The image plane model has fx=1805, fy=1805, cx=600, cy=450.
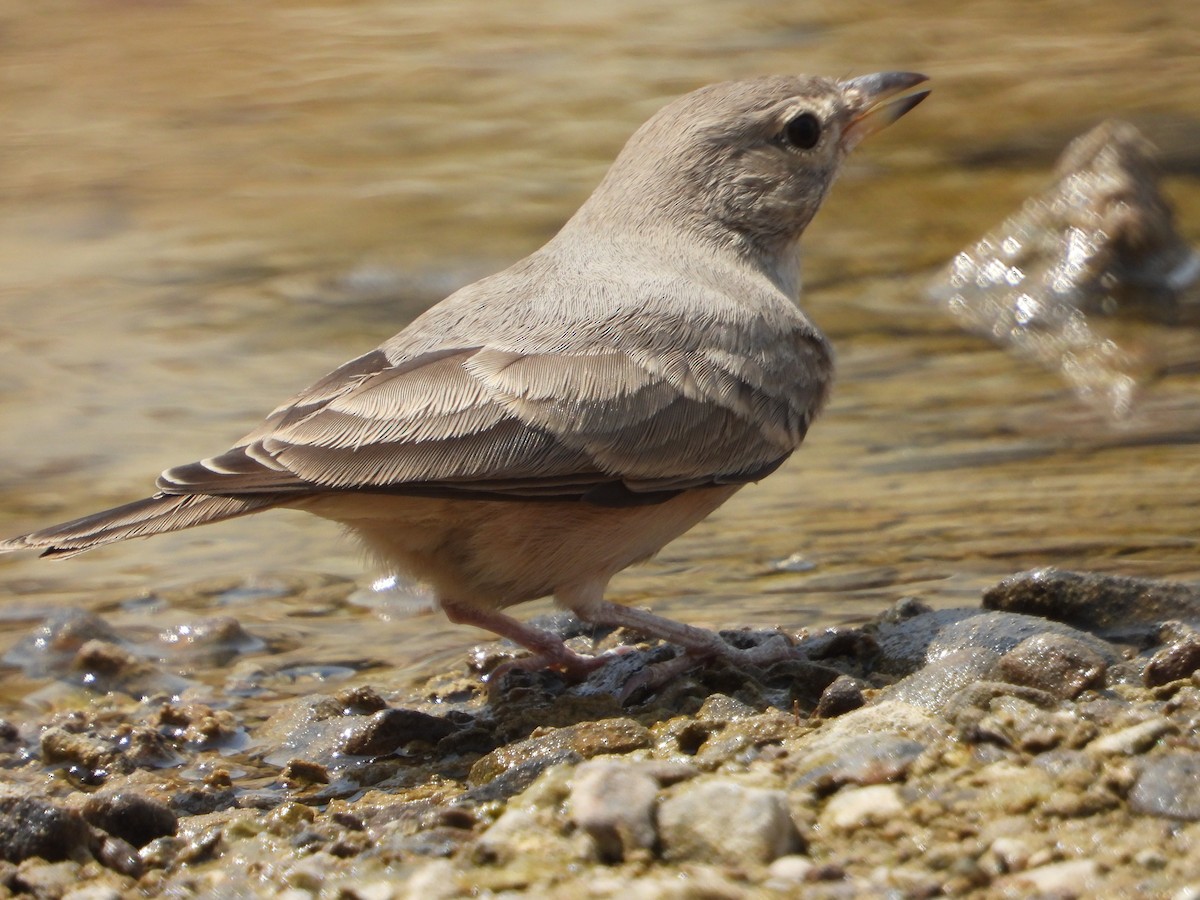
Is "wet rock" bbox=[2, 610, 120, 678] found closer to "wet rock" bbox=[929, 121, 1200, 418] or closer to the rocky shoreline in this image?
the rocky shoreline

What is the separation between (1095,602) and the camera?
18.9ft

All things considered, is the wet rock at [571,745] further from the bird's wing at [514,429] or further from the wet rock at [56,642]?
the wet rock at [56,642]

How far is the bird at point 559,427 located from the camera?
523 centimetres

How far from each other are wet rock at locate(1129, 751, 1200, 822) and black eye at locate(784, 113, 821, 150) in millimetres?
3634

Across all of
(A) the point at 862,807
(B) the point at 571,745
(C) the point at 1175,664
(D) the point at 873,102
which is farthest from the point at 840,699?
(D) the point at 873,102

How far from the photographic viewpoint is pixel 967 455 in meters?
8.19

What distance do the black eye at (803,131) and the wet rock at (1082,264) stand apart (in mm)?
3404

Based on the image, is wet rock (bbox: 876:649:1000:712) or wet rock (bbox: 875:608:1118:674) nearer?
wet rock (bbox: 876:649:1000:712)

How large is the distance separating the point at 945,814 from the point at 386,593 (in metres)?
3.80

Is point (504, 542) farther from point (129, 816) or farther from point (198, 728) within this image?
point (129, 816)

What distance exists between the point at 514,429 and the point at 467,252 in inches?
285

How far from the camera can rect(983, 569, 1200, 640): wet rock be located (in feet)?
18.9

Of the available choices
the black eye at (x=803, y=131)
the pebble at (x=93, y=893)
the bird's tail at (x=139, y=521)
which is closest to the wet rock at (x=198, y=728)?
the bird's tail at (x=139, y=521)

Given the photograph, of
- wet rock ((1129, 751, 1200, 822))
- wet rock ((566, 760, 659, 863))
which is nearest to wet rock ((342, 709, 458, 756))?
wet rock ((566, 760, 659, 863))
